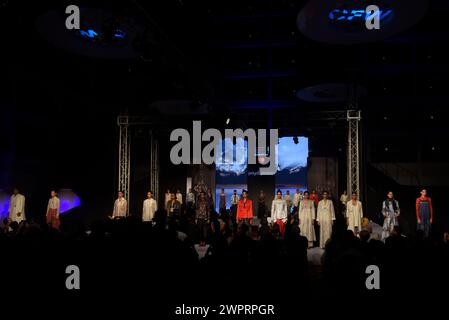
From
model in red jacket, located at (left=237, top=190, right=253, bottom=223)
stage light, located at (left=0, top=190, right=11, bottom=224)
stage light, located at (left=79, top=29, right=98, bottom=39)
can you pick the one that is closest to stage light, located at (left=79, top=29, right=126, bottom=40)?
stage light, located at (left=79, top=29, right=98, bottom=39)

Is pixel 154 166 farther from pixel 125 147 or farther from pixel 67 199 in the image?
pixel 67 199

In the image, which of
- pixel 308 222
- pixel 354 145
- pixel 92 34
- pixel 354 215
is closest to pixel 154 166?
pixel 92 34

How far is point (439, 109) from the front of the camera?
54.5 ft

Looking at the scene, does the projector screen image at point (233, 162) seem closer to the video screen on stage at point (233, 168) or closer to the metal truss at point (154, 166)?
the video screen on stage at point (233, 168)

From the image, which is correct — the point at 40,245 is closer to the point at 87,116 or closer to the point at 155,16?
the point at 155,16

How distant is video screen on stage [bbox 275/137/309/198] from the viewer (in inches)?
705

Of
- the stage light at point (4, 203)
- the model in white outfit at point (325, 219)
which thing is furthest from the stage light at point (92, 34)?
the model in white outfit at point (325, 219)

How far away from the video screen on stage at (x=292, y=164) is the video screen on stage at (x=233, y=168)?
160 centimetres

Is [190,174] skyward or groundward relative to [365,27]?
groundward

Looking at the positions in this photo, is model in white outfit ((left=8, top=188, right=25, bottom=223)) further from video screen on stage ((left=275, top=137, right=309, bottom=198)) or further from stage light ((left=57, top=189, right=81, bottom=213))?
video screen on stage ((left=275, top=137, right=309, bottom=198))

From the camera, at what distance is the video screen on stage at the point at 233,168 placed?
1828 centimetres
